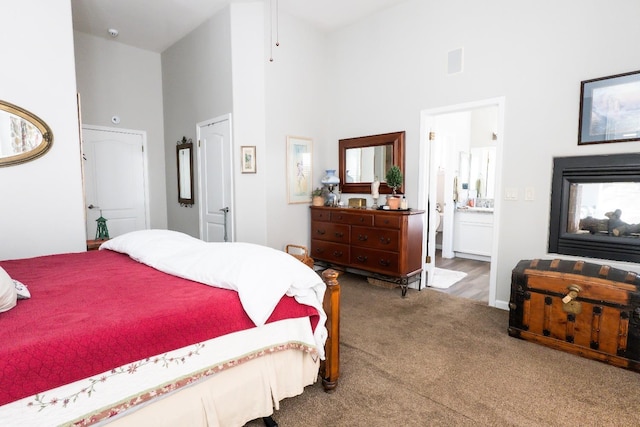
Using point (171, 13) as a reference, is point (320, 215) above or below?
below

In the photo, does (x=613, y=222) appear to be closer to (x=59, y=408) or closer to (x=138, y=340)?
(x=138, y=340)

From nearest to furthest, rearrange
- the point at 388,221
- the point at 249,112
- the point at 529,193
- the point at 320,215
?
Result: the point at 529,193
the point at 388,221
the point at 249,112
the point at 320,215

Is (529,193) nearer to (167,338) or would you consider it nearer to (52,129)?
(167,338)

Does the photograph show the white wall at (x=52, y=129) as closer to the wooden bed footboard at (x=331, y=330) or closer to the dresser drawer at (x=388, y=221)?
the wooden bed footboard at (x=331, y=330)

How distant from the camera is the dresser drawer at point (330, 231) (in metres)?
4.19

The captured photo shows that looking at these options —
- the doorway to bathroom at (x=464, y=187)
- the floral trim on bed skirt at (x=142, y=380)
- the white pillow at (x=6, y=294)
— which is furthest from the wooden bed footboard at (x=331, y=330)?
the doorway to bathroom at (x=464, y=187)

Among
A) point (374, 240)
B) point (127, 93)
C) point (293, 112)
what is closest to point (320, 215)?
point (374, 240)

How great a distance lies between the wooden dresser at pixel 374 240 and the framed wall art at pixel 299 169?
1.19ft

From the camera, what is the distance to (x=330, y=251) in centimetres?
439

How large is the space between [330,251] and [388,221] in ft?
3.30

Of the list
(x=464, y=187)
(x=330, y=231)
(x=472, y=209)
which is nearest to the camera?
(x=330, y=231)

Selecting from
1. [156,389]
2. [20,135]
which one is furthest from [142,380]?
→ [20,135]

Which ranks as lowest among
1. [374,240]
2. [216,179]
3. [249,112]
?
[374,240]

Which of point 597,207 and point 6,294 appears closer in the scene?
point 6,294
